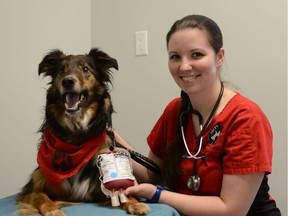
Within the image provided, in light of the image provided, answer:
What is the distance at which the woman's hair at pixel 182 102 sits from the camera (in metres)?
1.39

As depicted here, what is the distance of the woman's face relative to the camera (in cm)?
135

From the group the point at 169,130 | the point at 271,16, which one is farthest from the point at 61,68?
the point at 271,16

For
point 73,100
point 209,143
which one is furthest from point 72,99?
point 209,143

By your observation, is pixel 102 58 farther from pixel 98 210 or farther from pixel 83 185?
pixel 98 210

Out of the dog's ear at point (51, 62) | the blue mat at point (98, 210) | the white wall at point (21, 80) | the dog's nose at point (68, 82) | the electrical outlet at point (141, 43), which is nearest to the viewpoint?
the blue mat at point (98, 210)

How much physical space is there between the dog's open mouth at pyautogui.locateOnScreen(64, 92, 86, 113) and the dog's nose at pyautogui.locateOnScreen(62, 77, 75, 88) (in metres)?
0.04

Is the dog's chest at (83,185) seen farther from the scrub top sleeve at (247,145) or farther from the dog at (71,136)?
the scrub top sleeve at (247,145)

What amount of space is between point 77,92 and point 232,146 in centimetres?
73

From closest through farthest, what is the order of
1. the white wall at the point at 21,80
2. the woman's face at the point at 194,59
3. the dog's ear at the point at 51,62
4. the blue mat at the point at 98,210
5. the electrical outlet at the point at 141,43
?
the blue mat at the point at 98,210 < the woman's face at the point at 194,59 < the dog's ear at the point at 51,62 < the white wall at the point at 21,80 < the electrical outlet at the point at 141,43

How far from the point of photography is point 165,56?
225 cm

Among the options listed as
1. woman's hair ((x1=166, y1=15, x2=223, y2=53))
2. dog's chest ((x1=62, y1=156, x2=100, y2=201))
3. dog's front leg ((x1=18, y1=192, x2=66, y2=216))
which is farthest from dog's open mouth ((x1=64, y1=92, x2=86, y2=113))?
woman's hair ((x1=166, y1=15, x2=223, y2=53))

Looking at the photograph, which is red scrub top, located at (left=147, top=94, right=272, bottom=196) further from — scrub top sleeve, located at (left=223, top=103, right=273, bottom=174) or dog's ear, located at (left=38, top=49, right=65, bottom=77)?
dog's ear, located at (left=38, top=49, right=65, bottom=77)

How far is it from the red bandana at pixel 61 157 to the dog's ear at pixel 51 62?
366 millimetres

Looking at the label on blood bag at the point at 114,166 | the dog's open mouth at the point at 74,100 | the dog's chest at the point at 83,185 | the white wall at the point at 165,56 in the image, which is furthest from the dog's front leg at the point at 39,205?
the white wall at the point at 165,56
